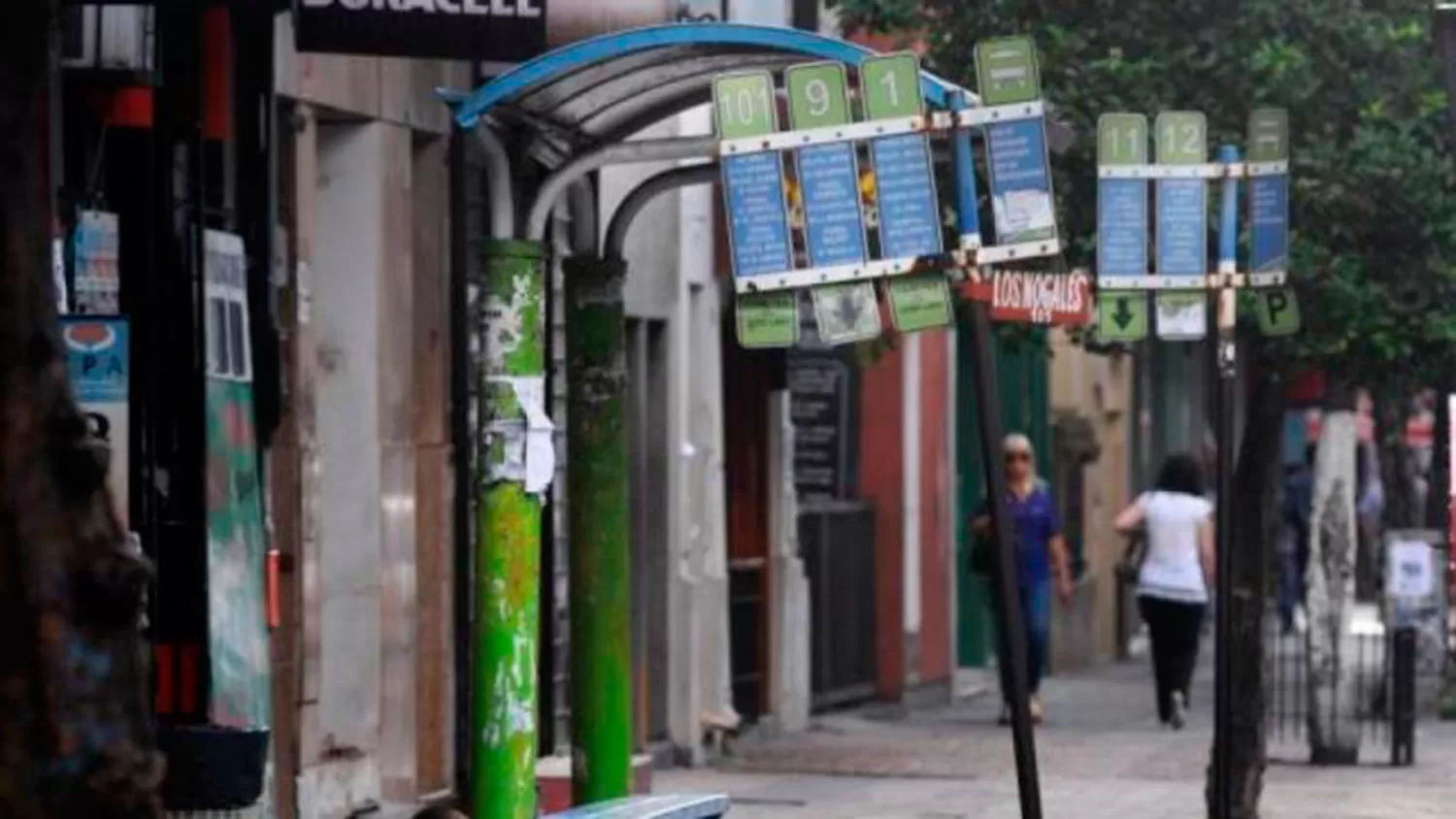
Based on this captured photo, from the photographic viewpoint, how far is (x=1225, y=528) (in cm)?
1401

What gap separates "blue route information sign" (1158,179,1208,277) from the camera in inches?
545

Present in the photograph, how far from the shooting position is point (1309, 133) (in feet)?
58.6

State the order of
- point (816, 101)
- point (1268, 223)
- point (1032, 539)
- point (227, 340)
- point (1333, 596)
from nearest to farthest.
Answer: point (816, 101), point (227, 340), point (1268, 223), point (1333, 596), point (1032, 539)

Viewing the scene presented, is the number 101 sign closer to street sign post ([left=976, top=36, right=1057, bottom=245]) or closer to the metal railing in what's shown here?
street sign post ([left=976, top=36, right=1057, bottom=245])

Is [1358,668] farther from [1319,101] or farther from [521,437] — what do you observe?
[521,437]

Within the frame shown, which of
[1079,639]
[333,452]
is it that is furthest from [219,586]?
[1079,639]

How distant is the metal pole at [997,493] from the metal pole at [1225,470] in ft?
7.15

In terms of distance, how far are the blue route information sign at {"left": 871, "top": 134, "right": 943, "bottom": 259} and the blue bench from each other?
1.70 meters

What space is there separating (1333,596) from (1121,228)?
→ 10212mm

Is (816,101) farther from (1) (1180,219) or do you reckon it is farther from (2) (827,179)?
(1) (1180,219)

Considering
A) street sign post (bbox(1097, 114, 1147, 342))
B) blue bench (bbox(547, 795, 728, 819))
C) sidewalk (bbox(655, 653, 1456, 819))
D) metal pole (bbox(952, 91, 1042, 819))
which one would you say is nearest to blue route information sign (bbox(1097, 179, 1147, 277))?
street sign post (bbox(1097, 114, 1147, 342))

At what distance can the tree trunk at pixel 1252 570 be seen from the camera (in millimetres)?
17141

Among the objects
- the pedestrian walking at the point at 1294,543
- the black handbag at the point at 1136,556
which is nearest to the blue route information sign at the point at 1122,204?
the black handbag at the point at 1136,556

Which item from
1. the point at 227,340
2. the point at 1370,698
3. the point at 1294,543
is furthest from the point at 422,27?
the point at 1294,543
